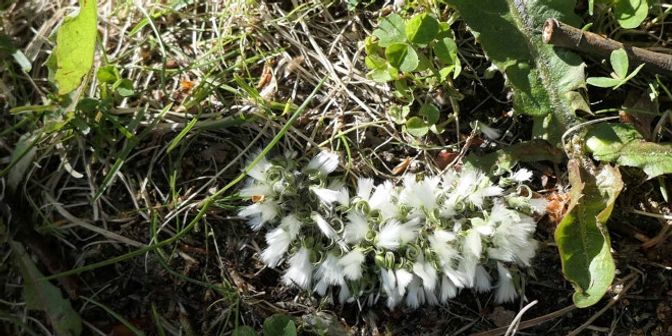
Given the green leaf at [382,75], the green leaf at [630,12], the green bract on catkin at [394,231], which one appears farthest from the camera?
the green leaf at [382,75]

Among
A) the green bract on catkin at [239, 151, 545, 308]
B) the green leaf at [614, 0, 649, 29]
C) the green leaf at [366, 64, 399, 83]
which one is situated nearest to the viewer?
the green bract on catkin at [239, 151, 545, 308]

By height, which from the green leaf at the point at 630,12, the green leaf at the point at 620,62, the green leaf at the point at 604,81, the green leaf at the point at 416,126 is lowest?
the green leaf at the point at 416,126

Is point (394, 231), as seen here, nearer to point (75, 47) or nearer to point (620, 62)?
point (620, 62)

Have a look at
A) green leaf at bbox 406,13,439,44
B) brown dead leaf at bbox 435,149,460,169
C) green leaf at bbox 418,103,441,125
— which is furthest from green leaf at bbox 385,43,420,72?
brown dead leaf at bbox 435,149,460,169

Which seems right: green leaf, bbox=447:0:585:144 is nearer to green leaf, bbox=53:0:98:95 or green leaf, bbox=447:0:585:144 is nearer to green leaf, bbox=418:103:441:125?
green leaf, bbox=418:103:441:125

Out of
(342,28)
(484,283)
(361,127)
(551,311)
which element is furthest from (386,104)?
(551,311)

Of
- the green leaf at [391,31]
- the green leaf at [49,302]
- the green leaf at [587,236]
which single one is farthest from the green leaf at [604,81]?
the green leaf at [49,302]

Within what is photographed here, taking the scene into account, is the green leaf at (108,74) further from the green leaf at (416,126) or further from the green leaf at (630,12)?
the green leaf at (630,12)
